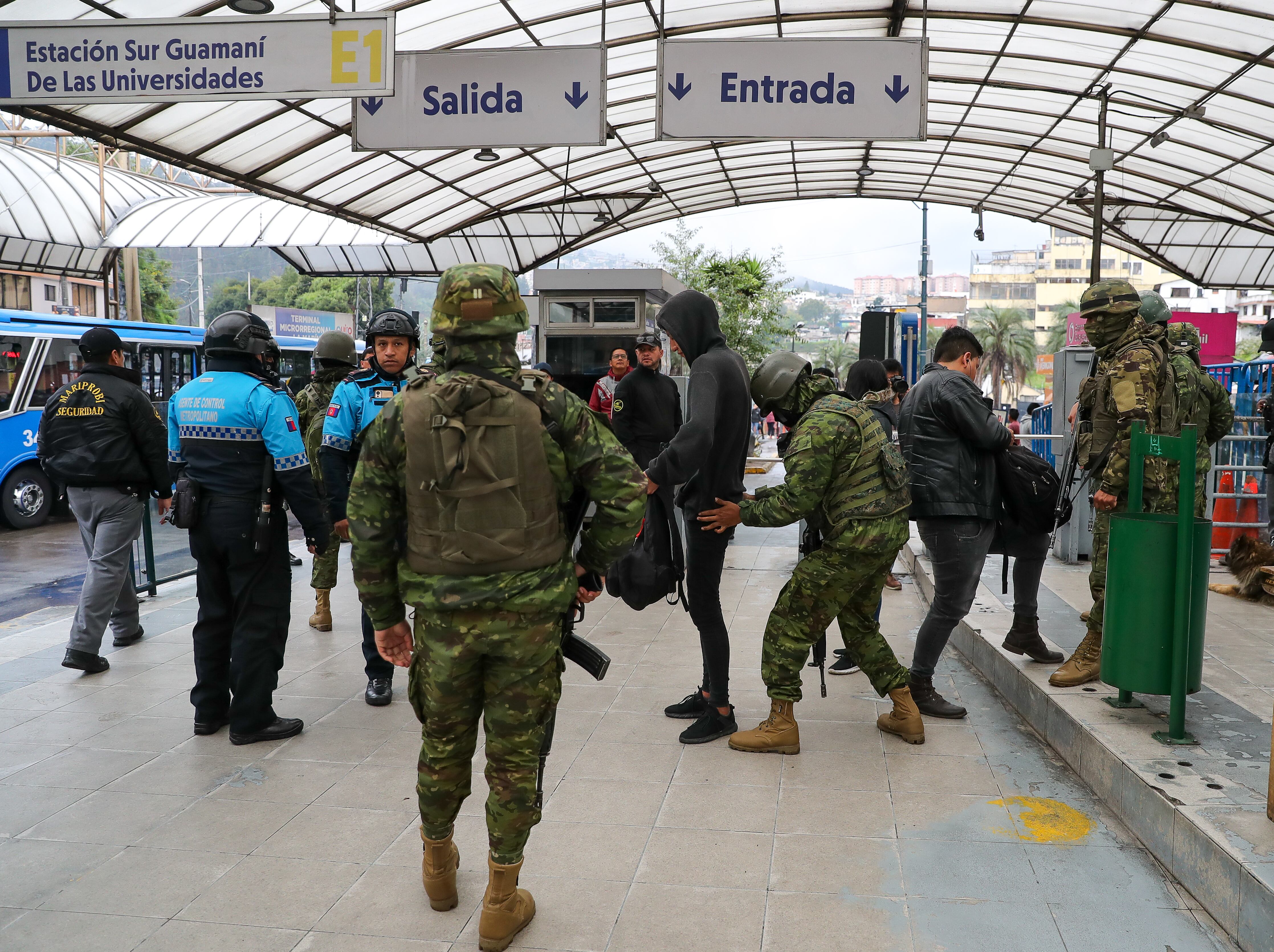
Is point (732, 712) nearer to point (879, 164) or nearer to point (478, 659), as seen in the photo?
point (478, 659)

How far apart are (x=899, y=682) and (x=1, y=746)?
394cm

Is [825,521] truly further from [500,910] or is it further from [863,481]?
[500,910]

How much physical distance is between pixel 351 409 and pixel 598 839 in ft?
7.97

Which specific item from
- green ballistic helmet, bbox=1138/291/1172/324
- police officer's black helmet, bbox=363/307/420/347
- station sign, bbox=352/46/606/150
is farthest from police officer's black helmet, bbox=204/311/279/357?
green ballistic helmet, bbox=1138/291/1172/324

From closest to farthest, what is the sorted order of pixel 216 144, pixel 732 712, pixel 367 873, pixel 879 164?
pixel 367 873 < pixel 732 712 < pixel 216 144 < pixel 879 164

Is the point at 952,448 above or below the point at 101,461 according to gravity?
above

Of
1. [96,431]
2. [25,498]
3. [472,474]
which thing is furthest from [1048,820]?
[25,498]

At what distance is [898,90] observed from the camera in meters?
6.35

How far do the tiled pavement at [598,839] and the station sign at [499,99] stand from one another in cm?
386

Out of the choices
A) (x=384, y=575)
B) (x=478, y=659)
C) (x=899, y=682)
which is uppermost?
(x=384, y=575)

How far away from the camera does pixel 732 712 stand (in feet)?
15.0

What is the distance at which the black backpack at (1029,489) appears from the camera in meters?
4.54

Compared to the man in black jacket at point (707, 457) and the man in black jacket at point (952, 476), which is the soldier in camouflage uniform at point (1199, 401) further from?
the man in black jacket at point (707, 457)

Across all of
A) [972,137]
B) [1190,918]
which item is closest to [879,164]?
[972,137]
